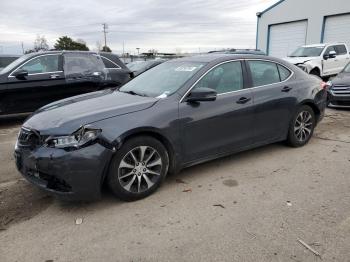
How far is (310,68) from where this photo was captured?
1356cm

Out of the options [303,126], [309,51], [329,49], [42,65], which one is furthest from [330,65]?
[42,65]

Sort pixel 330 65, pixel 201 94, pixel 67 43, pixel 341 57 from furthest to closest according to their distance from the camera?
pixel 67 43
pixel 341 57
pixel 330 65
pixel 201 94

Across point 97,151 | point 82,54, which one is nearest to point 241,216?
point 97,151

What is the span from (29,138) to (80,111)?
23.9 inches

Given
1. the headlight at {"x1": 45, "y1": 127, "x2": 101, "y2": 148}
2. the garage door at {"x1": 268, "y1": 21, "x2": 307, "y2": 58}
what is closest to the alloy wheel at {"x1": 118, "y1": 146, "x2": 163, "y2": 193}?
the headlight at {"x1": 45, "y1": 127, "x2": 101, "y2": 148}

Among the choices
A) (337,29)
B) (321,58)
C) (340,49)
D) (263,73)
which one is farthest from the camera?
(337,29)

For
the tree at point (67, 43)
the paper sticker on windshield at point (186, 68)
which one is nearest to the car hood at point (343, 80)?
the paper sticker on windshield at point (186, 68)

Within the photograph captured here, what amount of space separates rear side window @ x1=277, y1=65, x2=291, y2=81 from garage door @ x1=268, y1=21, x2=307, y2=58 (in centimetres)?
1905

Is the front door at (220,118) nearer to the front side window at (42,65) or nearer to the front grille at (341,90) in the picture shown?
the front side window at (42,65)

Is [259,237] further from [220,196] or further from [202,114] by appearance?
[202,114]

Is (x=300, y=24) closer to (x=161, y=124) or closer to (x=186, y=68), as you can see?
(x=186, y=68)

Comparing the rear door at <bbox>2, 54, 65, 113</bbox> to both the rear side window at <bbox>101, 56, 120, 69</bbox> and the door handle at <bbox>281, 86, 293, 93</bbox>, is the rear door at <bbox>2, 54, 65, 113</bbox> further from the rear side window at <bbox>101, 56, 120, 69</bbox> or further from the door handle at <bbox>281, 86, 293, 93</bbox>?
the door handle at <bbox>281, 86, 293, 93</bbox>

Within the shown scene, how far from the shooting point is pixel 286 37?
24531 millimetres

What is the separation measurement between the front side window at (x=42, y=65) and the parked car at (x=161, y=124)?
384 cm
